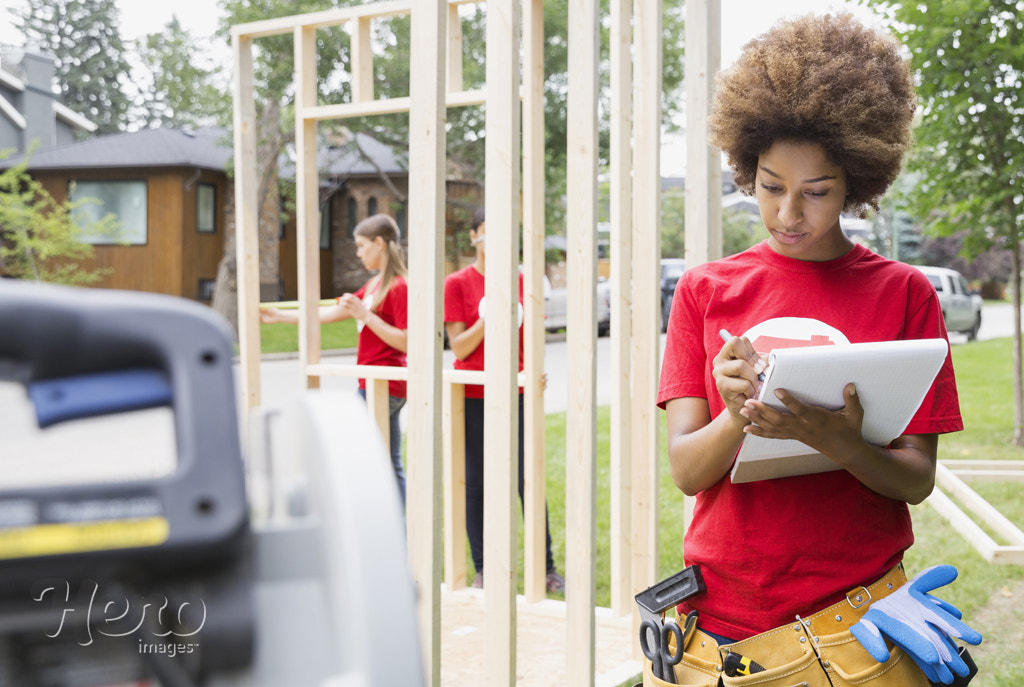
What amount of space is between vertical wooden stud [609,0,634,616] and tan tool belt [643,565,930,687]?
6.35 ft

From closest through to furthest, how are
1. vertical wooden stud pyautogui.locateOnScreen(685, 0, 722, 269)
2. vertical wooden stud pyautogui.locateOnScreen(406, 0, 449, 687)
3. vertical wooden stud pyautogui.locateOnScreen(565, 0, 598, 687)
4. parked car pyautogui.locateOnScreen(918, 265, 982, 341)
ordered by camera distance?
vertical wooden stud pyautogui.locateOnScreen(406, 0, 449, 687), vertical wooden stud pyautogui.locateOnScreen(565, 0, 598, 687), vertical wooden stud pyautogui.locateOnScreen(685, 0, 722, 269), parked car pyautogui.locateOnScreen(918, 265, 982, 341)

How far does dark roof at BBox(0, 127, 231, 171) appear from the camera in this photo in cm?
2408

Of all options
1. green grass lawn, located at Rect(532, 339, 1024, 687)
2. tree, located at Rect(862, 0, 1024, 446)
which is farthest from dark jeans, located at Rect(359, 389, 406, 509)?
tree, located at Rect(862, 0, 1024, 446)

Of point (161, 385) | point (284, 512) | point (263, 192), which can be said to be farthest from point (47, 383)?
point (263, 192)

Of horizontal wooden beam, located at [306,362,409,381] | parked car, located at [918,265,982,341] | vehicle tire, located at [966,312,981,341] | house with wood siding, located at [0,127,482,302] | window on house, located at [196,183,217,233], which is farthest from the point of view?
window on house, located at [196,183,217,233]

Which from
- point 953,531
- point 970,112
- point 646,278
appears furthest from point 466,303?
point 970,112

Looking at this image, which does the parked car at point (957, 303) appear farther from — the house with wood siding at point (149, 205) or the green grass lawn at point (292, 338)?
the house with wood siding at point (149, 205)

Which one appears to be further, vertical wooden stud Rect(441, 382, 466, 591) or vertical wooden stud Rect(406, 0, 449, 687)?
vertical wooden stud Rect(441, 382, 466, 591)

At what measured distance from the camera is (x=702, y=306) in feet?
5.26

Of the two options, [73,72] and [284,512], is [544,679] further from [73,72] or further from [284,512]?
[73,72]

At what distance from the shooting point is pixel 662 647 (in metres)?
1.55

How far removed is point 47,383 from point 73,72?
56.4 m

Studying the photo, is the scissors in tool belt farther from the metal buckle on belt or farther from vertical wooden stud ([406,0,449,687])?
vertical wooden stud ([406,0,449,687])

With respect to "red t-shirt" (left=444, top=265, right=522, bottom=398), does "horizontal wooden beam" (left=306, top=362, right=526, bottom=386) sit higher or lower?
lower
